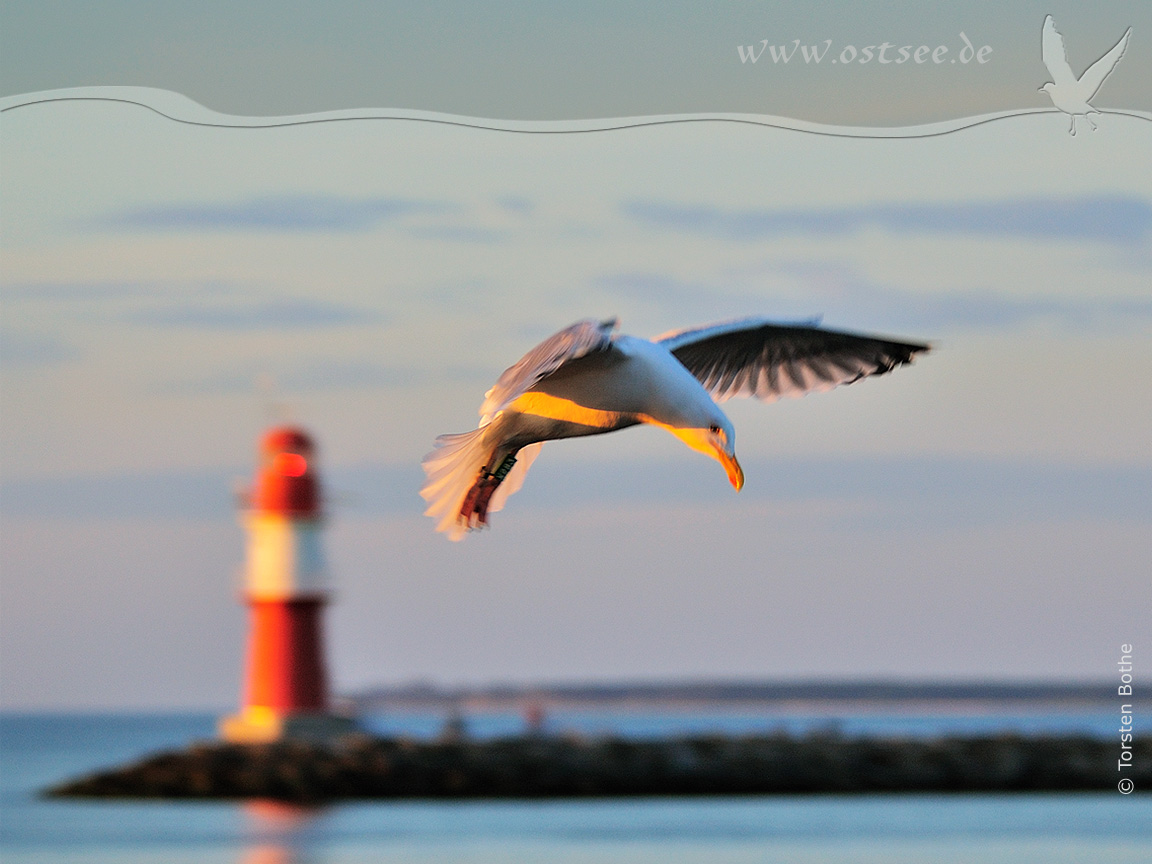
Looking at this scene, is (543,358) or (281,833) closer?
(543,358)

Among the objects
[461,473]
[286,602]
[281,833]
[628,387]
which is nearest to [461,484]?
[461,473]

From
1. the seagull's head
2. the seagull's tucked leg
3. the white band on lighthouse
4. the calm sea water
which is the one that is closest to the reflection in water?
the calm sea water

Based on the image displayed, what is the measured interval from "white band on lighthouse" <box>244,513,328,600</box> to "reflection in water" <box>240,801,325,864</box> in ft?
12.6

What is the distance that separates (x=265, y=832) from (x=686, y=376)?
49.0ft

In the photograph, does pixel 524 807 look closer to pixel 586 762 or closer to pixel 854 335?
pixel 586 762

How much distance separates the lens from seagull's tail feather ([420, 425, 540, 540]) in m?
5.50

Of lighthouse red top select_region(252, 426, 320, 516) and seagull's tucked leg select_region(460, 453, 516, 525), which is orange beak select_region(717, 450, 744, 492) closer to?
seagull's tucked leg select_region(460, 453, 516, 525)

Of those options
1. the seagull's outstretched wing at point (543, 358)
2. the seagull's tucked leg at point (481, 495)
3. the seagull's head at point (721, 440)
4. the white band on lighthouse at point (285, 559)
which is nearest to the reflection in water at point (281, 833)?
the white band on lighthouse at point (285, 559)

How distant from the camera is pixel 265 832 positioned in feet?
62.8

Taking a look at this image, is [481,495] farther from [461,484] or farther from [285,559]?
[285,559]

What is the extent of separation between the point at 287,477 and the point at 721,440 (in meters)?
10.9

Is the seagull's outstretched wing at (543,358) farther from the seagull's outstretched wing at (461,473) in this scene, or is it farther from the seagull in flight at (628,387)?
the seagull's outstretched wing at (461,473)

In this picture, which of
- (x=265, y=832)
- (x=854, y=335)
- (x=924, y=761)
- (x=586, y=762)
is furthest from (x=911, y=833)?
(x=854, y=335)

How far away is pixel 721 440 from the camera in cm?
513
